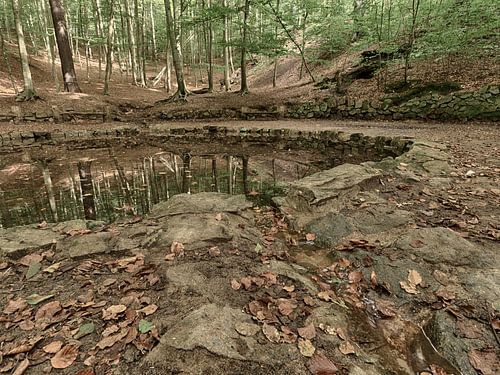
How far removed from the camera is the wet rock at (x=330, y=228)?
2.95m

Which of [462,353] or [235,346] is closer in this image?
[235,346]

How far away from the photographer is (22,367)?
146 centimetres

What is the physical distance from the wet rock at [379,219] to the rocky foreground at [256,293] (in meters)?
0.02

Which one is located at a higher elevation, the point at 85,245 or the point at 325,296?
the point at 85,245

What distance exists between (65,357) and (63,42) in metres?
14.1

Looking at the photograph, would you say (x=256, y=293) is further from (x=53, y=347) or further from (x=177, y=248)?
(x=53, y=347)

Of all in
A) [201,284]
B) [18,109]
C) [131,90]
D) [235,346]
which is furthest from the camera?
[131,90]

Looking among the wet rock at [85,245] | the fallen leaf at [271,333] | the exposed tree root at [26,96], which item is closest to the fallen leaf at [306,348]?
the fallen leaf at [271,333]

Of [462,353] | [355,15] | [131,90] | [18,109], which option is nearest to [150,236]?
[462,353]

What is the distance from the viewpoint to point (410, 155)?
5332 millimetres

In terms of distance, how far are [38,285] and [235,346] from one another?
157cm

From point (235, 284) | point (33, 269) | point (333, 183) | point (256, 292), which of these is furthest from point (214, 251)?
point (333, 183)

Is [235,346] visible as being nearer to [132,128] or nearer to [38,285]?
[38,285]

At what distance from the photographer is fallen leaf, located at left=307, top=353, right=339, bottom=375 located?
4.77ft
